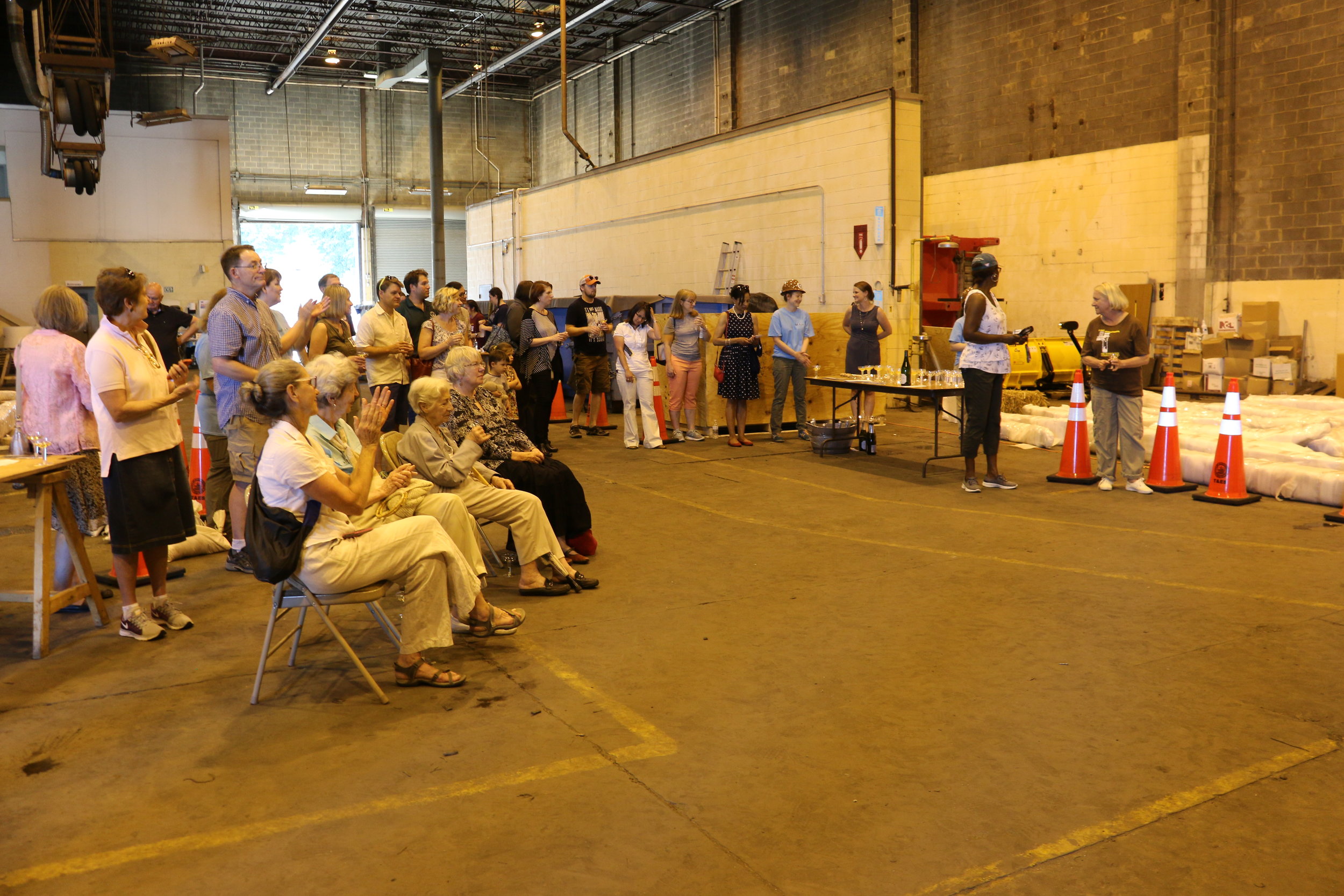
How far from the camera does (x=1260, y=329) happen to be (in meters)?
11.8

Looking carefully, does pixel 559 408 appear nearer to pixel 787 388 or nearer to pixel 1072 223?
pixel 787 388

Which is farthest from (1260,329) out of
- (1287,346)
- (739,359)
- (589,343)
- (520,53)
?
(520,53)

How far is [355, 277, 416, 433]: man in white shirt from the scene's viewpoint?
7.00 m

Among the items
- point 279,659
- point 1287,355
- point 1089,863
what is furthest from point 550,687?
point 1287,355

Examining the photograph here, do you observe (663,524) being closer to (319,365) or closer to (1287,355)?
(319,365)

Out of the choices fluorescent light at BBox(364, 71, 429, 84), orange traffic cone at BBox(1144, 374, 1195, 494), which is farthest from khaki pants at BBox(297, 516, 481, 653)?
fluorescent light at BBox(364, 71, 429, 84)

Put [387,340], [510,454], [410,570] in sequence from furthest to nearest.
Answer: [387,340]
[510,454]
[410,570]

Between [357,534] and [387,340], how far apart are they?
350 cm

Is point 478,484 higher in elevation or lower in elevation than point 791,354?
lower

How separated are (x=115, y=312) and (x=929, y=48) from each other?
14227 millimetres

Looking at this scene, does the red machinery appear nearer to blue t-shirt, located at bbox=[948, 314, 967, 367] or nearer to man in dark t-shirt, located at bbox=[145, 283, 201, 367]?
blue t-shirt, located at bbox=[948, 314, 967, 367]

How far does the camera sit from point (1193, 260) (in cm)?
1238

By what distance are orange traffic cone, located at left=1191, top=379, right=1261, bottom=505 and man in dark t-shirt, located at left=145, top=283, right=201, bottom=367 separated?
7448 millimetres

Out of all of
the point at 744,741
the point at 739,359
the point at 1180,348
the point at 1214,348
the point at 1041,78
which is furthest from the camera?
the point at 1041,78
